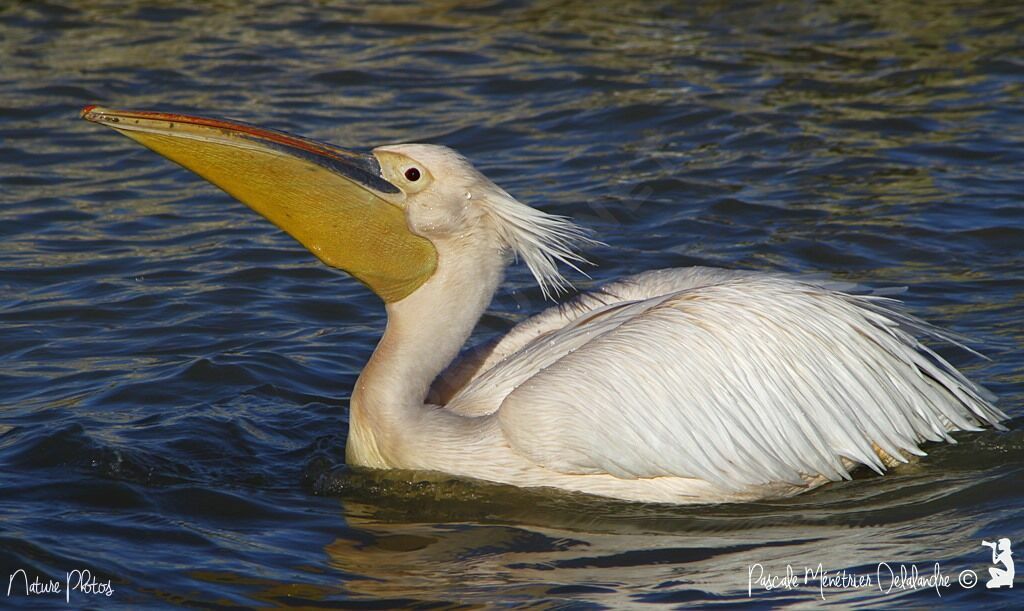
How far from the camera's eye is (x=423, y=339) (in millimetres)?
4836

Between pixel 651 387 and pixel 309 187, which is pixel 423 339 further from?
pixel 651 387

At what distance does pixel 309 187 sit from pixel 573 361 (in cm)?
101

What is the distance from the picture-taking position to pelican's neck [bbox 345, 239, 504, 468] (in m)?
4.78

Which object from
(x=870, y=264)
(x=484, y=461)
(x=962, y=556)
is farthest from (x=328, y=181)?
(x=870, y=264)

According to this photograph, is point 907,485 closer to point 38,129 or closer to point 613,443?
point 613,443

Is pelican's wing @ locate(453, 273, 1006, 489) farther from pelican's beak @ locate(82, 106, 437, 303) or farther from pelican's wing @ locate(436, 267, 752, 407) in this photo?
pelican's beak @ locate(82, 106, 437, 303)

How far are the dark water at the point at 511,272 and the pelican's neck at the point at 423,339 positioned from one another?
0.64 ft

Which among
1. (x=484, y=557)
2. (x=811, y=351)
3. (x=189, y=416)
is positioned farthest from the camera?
(x=189, y=416)

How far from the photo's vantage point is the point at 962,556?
3984 millimetres

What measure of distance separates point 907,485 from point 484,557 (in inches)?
53.8
